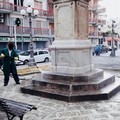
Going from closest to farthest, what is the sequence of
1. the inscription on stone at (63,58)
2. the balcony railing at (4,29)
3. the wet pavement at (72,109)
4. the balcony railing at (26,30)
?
the wet pavement at (72,109)
the inscription on stone at (63,58)
the balcony railing at (4,29)
the balcony railing at (26,30)

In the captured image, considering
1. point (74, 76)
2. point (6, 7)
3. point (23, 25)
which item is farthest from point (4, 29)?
point (74, 76)

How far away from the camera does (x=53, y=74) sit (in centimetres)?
854

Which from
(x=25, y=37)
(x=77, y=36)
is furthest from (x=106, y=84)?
(x=25, y=37)

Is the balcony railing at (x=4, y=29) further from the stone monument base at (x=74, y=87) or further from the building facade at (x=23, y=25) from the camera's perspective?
the stone monument base at (x=74, y=87)

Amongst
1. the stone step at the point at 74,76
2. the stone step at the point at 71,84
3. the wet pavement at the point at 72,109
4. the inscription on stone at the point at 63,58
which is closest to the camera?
the wet pavement at the point at 72,109

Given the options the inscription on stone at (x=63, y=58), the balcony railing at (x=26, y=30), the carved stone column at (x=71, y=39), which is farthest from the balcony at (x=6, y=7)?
the inscription on stone at (x=63, y=58)

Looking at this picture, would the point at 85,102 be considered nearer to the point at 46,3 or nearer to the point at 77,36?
the point at 77,36

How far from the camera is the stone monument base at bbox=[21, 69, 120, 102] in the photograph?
23.7 ft

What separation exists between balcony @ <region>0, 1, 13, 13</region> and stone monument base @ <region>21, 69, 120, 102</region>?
23117mm

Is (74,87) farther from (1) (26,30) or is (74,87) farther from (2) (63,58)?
(1) (26,30)

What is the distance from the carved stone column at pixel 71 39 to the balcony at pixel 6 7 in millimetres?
22473

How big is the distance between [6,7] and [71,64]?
24017mm

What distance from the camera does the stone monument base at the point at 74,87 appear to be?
23.7 feet

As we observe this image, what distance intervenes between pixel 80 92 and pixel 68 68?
4.38 ft
